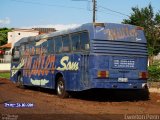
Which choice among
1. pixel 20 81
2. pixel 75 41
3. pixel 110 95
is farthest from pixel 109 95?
pixel 20 81

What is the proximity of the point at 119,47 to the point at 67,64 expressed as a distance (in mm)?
2697

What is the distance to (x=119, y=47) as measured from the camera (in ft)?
55.8

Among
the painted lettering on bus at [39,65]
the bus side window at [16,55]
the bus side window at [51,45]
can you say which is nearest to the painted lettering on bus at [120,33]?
the painted lettering on bus at [39,65]

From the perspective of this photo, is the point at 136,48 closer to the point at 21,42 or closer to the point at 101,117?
the point at 101,117

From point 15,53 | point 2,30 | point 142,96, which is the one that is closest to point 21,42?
point 15,53

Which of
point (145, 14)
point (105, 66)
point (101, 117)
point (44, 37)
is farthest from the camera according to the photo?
point (145, 14)

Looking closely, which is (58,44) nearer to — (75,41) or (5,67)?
(75,41)

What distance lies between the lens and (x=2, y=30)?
11950cm

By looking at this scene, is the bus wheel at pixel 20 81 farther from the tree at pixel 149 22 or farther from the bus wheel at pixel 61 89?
the tree at pixel 149 22

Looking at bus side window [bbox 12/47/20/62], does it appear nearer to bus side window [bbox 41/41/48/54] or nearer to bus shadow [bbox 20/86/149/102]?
bus side window [bbox 41/41/48/54]

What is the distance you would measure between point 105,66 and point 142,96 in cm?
399

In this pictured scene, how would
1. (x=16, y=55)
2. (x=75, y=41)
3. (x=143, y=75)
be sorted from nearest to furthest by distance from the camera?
(x=143, y=75), (x=75, y=41), (x=16, y=55)

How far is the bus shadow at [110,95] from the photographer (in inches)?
744

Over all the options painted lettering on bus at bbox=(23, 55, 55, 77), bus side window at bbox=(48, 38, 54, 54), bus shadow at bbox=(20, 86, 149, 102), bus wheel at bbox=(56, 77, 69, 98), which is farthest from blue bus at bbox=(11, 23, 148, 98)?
bus shadow at bbox=(20, 86, 149, 102)
